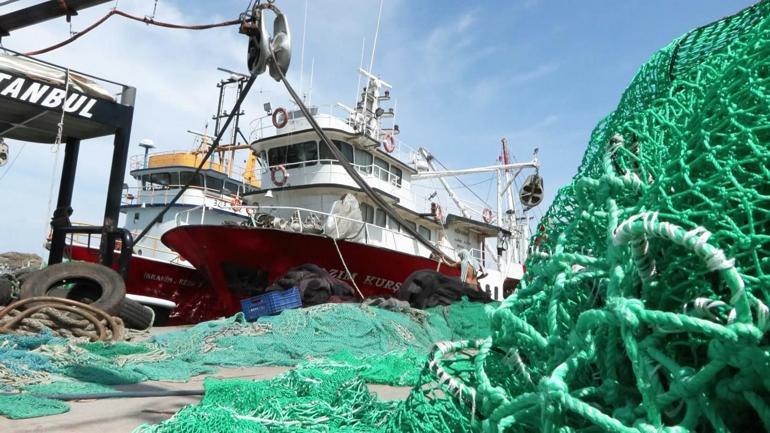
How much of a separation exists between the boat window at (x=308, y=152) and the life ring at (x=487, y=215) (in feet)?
18.4

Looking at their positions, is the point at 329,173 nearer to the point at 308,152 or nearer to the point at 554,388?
the point at 308,152

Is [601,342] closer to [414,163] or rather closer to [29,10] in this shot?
[29,10]

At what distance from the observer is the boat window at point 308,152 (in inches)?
506

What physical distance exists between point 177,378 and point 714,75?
322 centimetres

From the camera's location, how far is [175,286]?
39.9 feet

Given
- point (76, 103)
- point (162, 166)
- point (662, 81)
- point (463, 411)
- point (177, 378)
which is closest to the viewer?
point (463, 411)

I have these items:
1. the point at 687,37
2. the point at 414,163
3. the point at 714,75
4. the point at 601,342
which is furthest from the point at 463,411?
the point at 414,163

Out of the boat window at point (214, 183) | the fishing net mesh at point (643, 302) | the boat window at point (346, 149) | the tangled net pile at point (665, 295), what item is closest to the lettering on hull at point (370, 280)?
the boat window at point (346, 149)

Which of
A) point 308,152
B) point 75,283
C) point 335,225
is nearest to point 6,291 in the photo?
point 75,283

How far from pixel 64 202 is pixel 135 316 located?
1864 millimetres

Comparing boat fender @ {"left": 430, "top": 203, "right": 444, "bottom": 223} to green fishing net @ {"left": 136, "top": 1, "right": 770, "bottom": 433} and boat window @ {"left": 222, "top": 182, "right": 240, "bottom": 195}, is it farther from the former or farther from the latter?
green fishing net @ {"left": 136, "top": 1, "right": 770, "bottom": 433}

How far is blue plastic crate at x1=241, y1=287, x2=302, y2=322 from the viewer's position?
7.70 metres

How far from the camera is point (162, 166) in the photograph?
16734 mm

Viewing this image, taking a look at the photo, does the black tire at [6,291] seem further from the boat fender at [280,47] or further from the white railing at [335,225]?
the white railing at [335,225]
